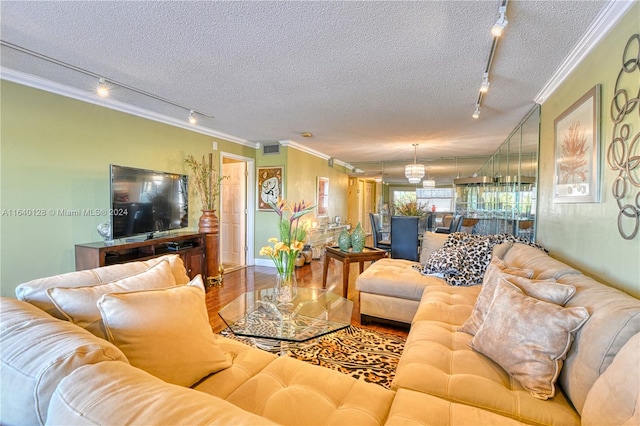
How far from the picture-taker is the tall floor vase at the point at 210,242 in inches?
166

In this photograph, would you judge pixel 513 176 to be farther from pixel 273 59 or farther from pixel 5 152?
pixel 5 152

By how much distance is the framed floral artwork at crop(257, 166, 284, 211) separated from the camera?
213 inches

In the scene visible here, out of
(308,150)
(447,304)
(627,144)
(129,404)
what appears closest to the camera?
(129,404)

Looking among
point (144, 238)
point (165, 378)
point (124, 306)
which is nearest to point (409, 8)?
point (124, 306)

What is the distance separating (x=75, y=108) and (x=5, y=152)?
0.76m

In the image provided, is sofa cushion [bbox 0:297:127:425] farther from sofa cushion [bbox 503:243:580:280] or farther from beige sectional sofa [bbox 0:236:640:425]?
sofa cushion [bbox 503:243:580:280]

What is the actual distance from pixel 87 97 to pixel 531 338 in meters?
4.22

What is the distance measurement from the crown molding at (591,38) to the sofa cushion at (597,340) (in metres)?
1.58

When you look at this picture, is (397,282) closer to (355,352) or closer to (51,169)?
(355,352)

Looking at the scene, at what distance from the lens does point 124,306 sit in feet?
3.47

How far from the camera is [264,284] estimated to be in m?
4.38

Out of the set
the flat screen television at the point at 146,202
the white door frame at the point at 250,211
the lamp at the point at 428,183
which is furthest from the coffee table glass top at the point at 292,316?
the lamp at the point at 428,183

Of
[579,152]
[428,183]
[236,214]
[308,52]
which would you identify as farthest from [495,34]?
[428,183]

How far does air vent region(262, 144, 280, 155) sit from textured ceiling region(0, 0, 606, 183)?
5.31 ft
